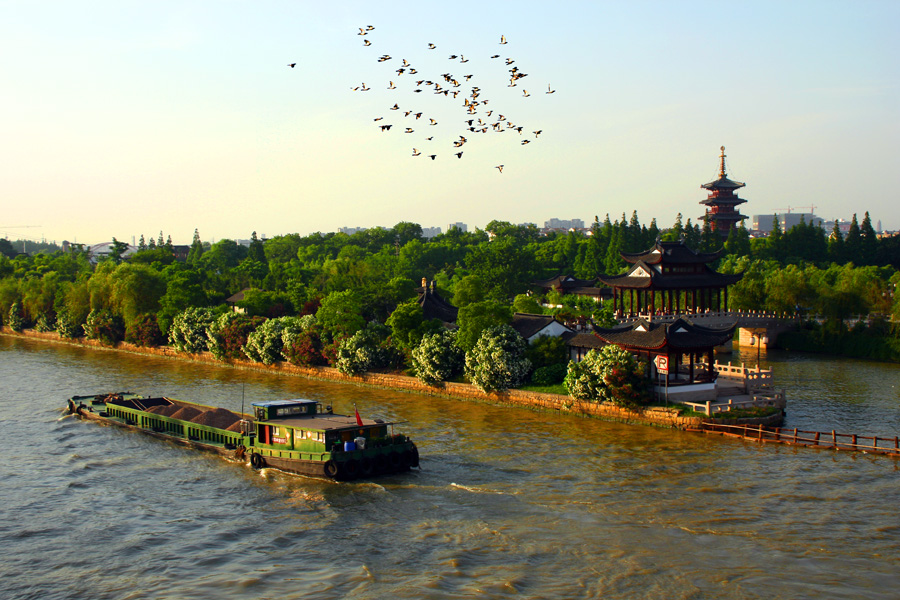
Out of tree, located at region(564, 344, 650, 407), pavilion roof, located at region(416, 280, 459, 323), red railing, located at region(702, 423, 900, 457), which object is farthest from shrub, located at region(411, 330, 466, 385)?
red railing, located at region(702, 423, 900, 457)

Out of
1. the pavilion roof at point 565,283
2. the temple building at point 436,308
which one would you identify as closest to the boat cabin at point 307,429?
the temple building at point 436,308

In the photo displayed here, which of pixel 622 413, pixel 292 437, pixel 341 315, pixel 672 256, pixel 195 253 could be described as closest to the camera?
pixel 292 437

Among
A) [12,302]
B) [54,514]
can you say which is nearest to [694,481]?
[54,514]

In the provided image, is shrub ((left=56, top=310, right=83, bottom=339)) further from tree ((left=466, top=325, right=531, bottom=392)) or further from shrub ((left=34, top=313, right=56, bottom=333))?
tree ((left=466, top=325, right=531, bottom=392))

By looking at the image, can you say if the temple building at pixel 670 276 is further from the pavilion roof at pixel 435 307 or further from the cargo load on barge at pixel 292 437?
the cargo load on barge at pixel 292 437

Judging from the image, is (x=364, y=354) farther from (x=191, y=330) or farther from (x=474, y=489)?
(x=474, y=489)

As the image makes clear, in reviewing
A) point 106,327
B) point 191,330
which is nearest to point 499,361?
point 191,330

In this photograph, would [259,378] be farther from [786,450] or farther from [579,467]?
[786,450]
